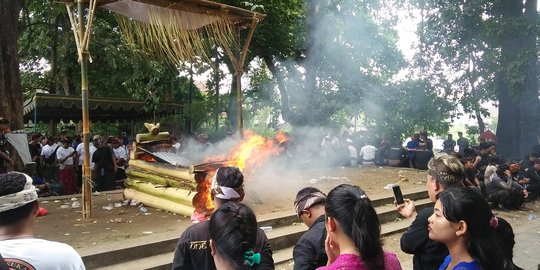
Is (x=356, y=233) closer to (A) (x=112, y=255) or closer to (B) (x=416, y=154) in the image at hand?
(A) (x=112, y=255)

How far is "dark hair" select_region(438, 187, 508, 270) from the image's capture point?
2318mm

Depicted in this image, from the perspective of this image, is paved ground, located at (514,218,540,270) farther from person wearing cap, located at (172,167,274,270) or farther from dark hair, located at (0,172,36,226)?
dark hair, located at (0,172,36,226)

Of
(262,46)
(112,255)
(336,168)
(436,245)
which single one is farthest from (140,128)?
(436,245)

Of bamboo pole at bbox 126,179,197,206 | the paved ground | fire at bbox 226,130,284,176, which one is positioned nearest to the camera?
the paved ground

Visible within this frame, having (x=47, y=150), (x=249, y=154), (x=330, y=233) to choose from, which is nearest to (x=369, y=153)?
(x=249, y=154)

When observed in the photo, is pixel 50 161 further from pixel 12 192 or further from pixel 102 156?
pixel 12 192

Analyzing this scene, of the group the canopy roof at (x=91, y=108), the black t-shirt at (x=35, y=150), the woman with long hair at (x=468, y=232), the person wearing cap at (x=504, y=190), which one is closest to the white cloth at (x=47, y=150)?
the black t-shirt at (x=35, y=150)

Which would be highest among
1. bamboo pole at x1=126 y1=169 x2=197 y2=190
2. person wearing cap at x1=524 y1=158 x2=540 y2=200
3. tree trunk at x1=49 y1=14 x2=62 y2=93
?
tree trunk at x1=49 y1=14 x2=62 y2=93

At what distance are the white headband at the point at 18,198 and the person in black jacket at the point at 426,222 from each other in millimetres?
2435

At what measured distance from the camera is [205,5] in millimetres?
8555

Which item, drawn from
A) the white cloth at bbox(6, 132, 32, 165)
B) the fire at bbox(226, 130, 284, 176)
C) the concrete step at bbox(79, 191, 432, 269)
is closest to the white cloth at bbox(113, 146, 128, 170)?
the white cloth at bbox(6, 132, 32, 165)

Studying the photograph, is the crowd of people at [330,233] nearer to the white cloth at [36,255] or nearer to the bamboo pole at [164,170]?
the white cloth at [36,255]

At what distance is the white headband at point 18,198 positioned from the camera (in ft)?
6.50

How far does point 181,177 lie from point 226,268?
580 centimetres
